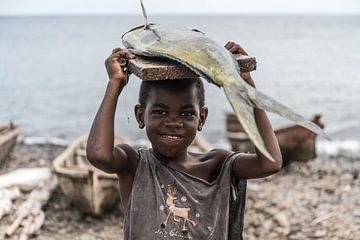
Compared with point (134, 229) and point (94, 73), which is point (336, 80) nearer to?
point (94, 73)

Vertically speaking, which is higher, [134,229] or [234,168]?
[234,168]

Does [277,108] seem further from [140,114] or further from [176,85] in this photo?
[140,114]

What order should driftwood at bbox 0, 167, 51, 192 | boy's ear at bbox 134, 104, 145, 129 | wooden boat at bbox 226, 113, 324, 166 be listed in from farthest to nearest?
wooden boat at bbox 226, 113, 324, 166, driftwood at bbox 0, 167, 51, 192, boy's ear at bbox 134, 104, 145, 129

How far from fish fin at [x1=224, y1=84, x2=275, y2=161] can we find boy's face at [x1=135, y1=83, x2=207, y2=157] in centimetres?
43

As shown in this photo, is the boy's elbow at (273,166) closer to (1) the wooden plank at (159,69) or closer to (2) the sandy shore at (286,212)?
(1) the wooden plank at (159,69)

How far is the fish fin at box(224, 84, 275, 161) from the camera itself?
1.54m

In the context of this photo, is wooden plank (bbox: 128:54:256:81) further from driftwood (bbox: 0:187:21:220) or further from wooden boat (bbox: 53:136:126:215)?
driftwood (bbox: 0:187:21:220)

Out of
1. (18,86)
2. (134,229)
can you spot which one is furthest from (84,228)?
(18,86)

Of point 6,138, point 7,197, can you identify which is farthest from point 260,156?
point 6,138

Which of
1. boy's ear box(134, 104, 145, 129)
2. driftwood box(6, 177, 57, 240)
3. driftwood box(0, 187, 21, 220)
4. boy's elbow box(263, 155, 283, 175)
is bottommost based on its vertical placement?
driftwood box(6, 177, 57, 240)

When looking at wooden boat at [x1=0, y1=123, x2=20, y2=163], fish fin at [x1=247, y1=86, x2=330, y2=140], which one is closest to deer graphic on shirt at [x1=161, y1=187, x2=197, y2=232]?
fish fin at [x1=247, y1=86, x2=330, y2=140]

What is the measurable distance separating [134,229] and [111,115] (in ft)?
1.56

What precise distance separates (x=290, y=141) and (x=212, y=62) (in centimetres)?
881

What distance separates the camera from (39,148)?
1388cm
